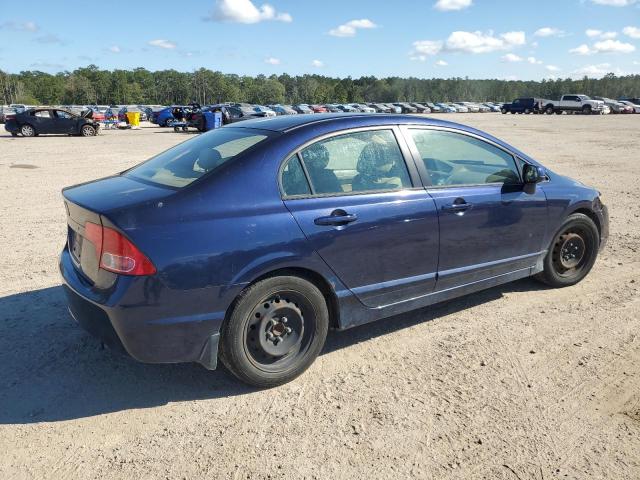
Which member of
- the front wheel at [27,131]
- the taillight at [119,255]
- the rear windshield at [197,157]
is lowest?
the front wheel at [27,131]

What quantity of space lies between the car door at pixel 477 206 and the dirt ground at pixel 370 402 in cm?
49

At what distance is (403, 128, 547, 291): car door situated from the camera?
3.94 metres

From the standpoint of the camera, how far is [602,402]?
10.3ft

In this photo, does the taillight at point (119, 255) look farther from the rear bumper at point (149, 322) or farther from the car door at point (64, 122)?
the car door at point (64, 122)

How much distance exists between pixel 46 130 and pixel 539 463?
1121 inches

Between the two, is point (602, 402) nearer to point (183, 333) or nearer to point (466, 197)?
point (466, 197)

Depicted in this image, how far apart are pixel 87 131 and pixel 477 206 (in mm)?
26834

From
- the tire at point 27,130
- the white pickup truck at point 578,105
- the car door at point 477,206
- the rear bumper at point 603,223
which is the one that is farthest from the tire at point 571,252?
the white pickup truck at point 578,105

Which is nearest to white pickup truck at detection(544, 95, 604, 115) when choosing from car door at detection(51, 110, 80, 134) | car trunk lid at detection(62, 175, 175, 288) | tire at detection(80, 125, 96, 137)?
tire at detection(80, 125, 96, 137)

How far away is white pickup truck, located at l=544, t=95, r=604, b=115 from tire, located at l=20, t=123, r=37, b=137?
50429mm

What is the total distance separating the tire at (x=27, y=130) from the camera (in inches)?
999

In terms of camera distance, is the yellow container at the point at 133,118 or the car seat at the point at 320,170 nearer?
the car seat at the point at 320,170

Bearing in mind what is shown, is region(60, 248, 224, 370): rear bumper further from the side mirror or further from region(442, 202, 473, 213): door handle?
the side mirror

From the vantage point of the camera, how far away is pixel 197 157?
3611 mm
